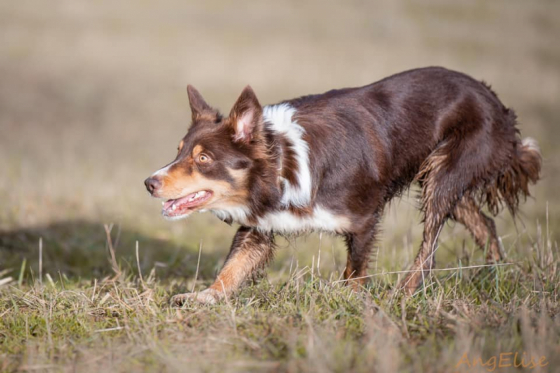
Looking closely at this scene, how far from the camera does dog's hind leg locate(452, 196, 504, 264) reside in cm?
545

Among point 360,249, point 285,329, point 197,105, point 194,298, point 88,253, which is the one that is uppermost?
point 197,105

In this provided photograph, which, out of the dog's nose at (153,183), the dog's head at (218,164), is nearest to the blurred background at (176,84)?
the dog's head at (218,164)

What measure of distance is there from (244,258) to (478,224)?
2.23 m

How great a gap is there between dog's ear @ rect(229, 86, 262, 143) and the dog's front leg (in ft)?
2.42

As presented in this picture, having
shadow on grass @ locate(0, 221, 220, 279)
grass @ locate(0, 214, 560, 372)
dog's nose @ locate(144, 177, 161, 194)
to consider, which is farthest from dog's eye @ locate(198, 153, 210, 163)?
shadow on grass @ locate(0, 221, 220, 279)

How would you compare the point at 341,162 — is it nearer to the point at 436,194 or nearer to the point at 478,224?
the point at 436,194

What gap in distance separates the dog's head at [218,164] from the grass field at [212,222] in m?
0.55

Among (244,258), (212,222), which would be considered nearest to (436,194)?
(244,258)

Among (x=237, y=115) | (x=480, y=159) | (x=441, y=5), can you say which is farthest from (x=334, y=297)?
(x=441, y=5)

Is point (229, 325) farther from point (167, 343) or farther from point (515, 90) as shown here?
point (515, 90)

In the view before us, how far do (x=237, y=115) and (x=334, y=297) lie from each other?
1.37 meters

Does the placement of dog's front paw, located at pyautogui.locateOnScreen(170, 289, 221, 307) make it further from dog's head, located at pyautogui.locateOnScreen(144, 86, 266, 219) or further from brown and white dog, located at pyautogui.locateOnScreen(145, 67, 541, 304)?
dog's head, located at pyautogui.locateOnScreen(144, 86, 266, 219)

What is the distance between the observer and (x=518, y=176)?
17.8 ft

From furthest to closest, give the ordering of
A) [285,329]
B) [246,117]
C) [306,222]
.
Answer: [306,222], [246,117], [285,329]
